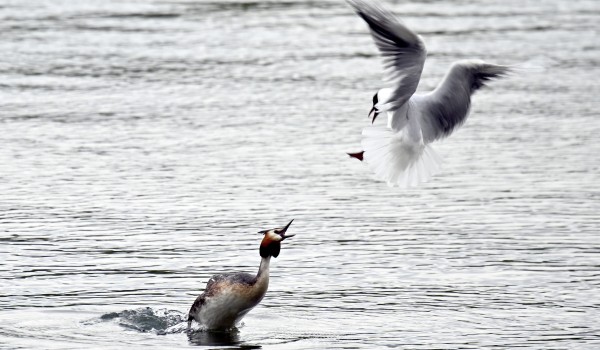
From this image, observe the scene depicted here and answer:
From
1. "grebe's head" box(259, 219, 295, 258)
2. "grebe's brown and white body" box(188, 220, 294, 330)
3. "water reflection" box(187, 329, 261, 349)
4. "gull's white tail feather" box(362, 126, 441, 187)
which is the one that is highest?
"gull's white tail feather" box(362, 126, 441, 187)

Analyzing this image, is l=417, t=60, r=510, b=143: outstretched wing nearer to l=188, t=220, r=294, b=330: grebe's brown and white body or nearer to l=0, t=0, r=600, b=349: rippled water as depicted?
l=0, t=0, r=600, b=349: rippled water

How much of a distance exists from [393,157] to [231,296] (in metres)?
1.73

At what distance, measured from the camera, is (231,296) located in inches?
371

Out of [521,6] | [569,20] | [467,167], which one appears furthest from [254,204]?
[521,6]

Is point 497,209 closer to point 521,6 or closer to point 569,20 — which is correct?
point 569,20

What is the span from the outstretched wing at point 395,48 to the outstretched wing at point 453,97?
0.67 meters

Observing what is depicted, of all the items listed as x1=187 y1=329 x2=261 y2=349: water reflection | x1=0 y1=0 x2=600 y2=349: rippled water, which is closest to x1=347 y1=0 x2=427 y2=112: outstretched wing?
x1=0 y1=0 x2=600 y2=349: rippled water

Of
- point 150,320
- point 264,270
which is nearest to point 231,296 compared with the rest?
point 264,270

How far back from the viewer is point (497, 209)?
488 inches

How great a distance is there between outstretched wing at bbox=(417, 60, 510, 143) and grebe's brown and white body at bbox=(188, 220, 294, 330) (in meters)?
1.69

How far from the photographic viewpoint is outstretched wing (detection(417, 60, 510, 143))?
10.5 m

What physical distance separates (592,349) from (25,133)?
26.1 feet

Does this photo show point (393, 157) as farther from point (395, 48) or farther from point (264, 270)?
point (264, 270)

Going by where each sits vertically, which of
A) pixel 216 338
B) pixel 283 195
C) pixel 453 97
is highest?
pixel 453 97
